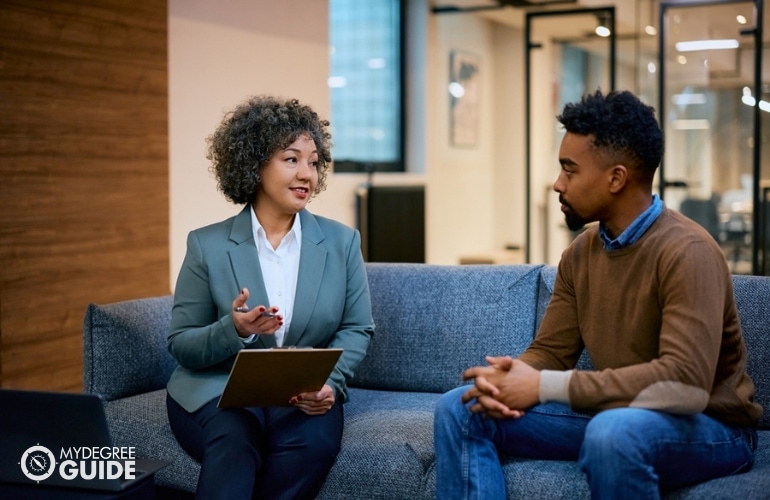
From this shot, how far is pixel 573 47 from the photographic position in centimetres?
740

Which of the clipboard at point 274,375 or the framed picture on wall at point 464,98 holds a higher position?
the framed picture on wall at point 464,98

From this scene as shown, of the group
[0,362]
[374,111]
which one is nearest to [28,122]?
[0,362]

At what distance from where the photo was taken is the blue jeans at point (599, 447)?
1.81m

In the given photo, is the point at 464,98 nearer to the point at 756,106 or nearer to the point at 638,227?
the point at 756,106

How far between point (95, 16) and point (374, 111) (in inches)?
135

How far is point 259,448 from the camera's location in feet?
7.40

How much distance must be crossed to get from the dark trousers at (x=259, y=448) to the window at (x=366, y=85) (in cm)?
434

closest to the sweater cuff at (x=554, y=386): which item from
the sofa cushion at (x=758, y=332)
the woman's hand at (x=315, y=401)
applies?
the woman's hand at (x=315, y=401)

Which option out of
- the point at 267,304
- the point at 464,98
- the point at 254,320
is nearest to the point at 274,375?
the point at 254,320

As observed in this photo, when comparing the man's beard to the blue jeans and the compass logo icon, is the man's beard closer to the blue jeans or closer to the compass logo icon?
the blue jeans

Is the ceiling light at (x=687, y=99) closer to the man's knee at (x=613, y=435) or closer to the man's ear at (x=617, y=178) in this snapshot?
the man's ear at (x=617, y=178)

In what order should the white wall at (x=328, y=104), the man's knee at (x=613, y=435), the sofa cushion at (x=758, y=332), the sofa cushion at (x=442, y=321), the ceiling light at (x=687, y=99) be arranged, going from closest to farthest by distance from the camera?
the man's knee at (x=613, y=435) → the sofa cushion at (x=758, y=332) → the sofa cushion at (x=442, y=321) → the white wall at (x=328, y=104) → the ceiling light at (x=687, y=99)

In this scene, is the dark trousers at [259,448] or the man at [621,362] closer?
the man at [621,362]

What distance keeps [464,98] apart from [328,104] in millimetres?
2891
